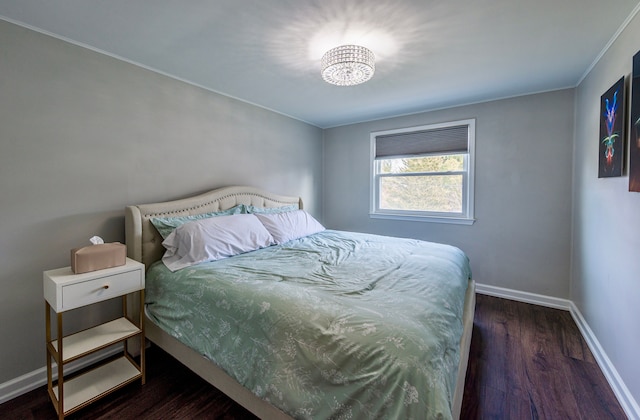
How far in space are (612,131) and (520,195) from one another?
4.15 ft

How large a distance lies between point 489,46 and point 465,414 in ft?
7.96

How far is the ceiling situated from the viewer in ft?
5.09

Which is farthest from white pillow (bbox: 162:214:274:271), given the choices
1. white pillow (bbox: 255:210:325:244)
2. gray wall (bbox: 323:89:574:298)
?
gray wall (bbox: 323:89:574:298)

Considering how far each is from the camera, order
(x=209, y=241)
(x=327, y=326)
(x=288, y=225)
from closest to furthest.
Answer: (x=327, y=326) → (x=209, y=241) → (x=288, y=225)

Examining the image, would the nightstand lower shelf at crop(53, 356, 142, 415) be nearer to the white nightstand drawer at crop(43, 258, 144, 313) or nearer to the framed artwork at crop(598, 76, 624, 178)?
the white nightstand drawer at crop(43, 258, 144, 313)

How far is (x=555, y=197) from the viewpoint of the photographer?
9.38ft

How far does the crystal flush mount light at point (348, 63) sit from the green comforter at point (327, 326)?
139 centimetres

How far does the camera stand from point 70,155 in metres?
1.91

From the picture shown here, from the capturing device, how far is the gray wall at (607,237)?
161 cm

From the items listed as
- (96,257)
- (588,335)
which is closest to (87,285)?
(96,257)

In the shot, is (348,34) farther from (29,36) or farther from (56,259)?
(56,259)

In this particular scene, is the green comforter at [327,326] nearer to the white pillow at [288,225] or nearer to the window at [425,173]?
the white pillow at [288,225]

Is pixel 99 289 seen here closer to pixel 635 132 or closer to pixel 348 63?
pixel 348 63

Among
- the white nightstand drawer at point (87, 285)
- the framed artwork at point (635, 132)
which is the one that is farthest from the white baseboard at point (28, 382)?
Answer: the framed artwork at point (635, 132)
